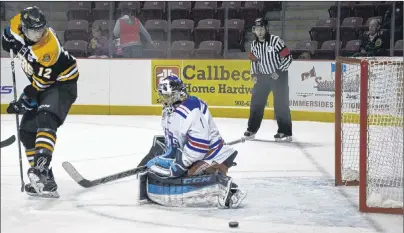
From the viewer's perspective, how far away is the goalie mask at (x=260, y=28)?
6711mm

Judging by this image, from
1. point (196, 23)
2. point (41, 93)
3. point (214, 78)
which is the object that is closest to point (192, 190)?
point (41, 93)

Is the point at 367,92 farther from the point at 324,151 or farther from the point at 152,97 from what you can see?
the point at 152,97

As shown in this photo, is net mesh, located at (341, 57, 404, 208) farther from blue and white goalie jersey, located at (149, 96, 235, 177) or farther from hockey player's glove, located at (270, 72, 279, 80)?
hockey player's glove, located at (270, 72, 279, 80)

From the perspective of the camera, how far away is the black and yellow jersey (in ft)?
13.4

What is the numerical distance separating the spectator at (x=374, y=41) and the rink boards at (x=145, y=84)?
100cm

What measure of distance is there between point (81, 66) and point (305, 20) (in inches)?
108

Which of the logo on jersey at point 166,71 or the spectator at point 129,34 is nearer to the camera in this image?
the logo on jersey at point 166,71

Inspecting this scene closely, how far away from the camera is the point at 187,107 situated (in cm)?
384

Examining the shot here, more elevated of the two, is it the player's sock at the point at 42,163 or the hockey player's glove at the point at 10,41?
the hockey player's glove at the point at 10,41

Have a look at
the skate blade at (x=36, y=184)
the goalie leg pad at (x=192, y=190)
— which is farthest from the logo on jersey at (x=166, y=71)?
the goalie leg pad at (x=192, y=190)

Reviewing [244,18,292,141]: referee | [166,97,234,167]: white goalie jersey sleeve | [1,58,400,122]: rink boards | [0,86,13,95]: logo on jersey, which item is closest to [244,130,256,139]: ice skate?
[244,18,292,141]: referee

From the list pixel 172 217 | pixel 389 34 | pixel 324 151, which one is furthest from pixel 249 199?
pixel 389 34

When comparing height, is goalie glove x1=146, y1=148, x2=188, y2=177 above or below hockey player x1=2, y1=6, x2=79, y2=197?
below

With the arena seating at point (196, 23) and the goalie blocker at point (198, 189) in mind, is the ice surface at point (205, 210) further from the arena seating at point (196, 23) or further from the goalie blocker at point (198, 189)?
the arena seating at point (196, 23)
